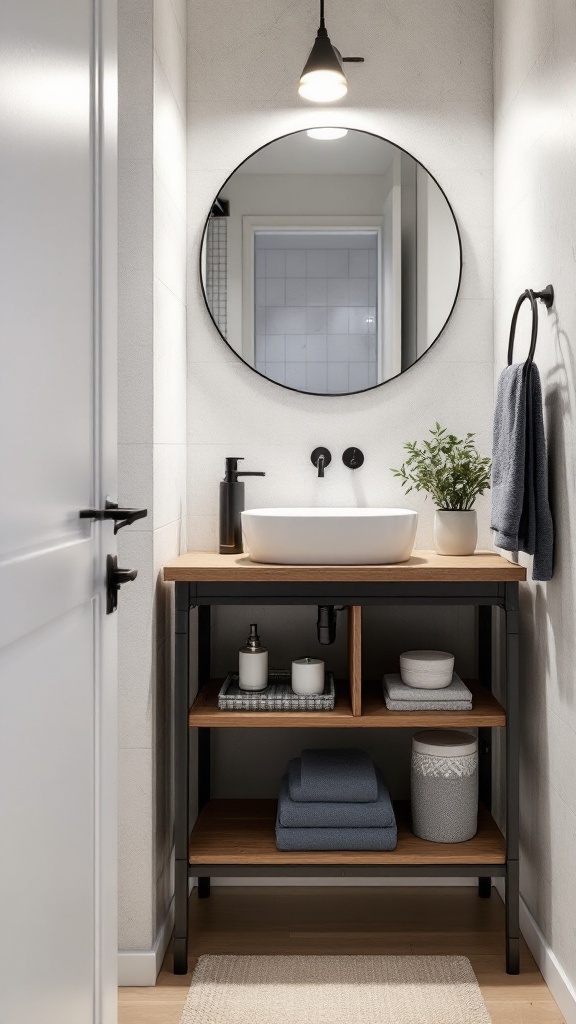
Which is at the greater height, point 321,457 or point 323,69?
point 323,69

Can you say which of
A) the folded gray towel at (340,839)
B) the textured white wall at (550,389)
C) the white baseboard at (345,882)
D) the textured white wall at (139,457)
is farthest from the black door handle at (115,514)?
the white baseboard at (345,882)

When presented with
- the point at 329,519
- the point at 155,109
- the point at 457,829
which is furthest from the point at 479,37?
the point at 457,829

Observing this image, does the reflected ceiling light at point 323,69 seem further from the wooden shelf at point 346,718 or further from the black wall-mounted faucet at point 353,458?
the wooden shelf at point 346,718

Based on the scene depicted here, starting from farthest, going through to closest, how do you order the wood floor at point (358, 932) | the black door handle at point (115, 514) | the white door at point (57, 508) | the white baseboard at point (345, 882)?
the white baseboard at point (345, 882), the wood floor at point (358, 932), the black door handle at point (115, 514), the white door at point (57, 508)

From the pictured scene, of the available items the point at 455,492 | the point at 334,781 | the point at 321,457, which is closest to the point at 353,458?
the point at 321,457

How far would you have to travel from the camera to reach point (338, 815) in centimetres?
208

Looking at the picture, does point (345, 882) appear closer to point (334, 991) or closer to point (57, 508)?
point (334, 991)

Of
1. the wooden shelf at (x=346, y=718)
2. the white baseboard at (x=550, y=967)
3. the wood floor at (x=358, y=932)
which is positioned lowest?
the wood floor at (x=358, y=932)

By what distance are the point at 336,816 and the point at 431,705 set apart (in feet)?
1.12

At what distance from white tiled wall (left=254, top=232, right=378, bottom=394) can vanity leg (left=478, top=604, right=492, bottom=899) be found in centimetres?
74

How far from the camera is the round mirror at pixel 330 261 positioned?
2488 millimetres

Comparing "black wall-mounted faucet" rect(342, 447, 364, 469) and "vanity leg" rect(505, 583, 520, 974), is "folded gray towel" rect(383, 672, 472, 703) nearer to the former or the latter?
"vanity leg" rect(505, 583, 520, 974)

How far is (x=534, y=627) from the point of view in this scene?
211cm

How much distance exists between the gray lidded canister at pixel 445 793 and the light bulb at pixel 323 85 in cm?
167
